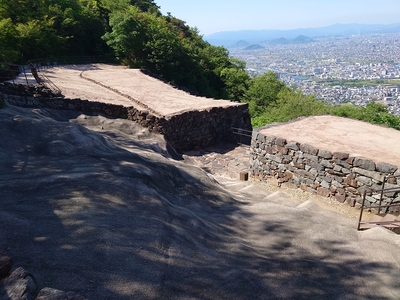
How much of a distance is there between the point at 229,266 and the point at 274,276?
562mm

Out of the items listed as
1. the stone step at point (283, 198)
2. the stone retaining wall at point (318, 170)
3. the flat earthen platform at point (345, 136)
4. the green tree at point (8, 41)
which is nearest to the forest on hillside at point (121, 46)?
the green tree at point (8, 41)

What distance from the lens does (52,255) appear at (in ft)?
11.3

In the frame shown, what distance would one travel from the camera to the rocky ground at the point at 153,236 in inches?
135

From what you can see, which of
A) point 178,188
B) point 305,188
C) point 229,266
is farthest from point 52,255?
point 305,188

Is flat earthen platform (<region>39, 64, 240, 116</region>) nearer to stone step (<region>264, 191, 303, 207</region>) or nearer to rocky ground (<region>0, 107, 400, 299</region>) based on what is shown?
stone step (<region>264, 191, 303, 207</region>)

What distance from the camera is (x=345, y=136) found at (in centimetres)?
993

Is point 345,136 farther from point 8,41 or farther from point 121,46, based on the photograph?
point 121,46

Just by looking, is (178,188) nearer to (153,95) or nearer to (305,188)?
(305,188)

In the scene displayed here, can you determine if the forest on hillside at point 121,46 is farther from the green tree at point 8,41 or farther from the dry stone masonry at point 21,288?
the dry stone masonry at point 21,288

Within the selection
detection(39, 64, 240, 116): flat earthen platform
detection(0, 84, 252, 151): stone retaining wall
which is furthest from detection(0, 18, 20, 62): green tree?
detection(0, 84, 252, 151): stone retaining wall

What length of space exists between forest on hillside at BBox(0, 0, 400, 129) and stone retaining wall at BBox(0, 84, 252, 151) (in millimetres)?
5836

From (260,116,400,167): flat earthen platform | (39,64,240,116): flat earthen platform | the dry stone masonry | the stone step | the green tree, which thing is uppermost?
the green tree

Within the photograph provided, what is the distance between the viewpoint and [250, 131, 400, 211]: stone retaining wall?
26.2 ft

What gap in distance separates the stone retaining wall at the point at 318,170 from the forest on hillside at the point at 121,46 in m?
10.6
